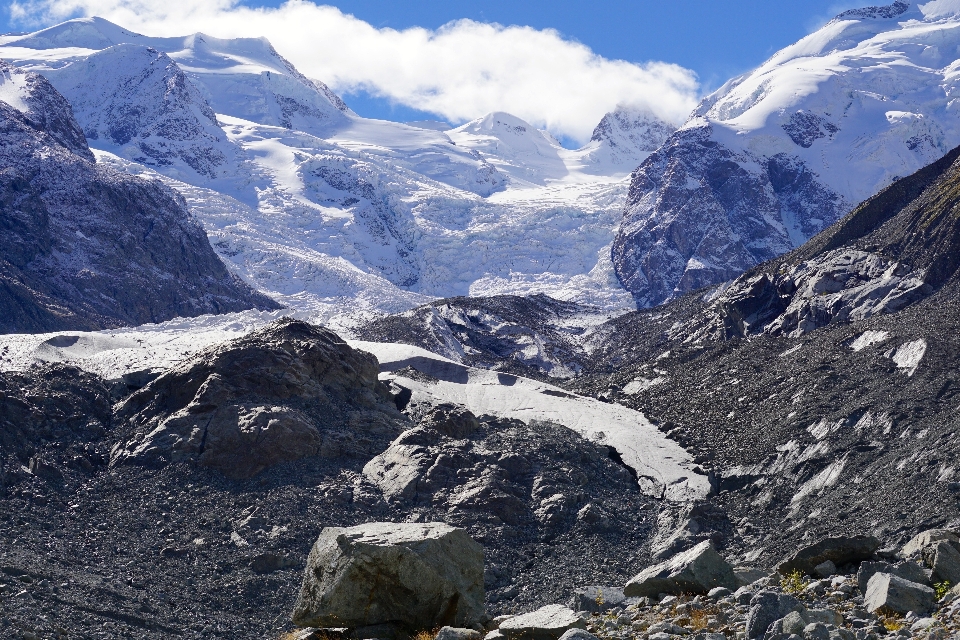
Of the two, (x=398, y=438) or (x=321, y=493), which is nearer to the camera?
(x=321, y=493)

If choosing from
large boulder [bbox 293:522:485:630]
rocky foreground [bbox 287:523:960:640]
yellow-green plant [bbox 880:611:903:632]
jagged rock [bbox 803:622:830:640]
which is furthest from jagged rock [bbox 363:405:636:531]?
jagged rock [bbox 803:622:830:640]

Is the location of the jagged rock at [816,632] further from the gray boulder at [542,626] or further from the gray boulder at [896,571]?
the gray boulder at [896,571]

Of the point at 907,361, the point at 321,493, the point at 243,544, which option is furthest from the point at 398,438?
Result: the point at 907,361

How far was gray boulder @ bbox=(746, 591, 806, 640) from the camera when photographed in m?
17.4

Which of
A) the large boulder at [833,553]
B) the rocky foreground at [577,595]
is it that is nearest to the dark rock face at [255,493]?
the rocky foreground at [577,595]

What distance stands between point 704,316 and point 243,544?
2992 inches

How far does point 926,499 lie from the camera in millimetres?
37312

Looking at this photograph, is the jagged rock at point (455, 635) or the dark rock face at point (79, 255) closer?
the jagged rock at point (455, 635)

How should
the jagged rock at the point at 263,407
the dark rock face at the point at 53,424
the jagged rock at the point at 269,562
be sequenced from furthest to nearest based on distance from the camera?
the jagged rock at the point at 263,407 → the dark rock face at the point at 53,424 → the jagged rock at the point at 269,562

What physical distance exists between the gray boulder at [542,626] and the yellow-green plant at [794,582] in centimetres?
407

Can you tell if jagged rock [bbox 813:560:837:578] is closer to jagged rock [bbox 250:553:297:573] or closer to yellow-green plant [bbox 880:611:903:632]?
yellow-green plant [bbox 880:611:903:632]

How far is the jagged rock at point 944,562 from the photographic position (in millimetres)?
20891

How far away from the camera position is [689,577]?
2323cm

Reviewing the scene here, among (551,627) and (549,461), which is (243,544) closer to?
(549,461)
